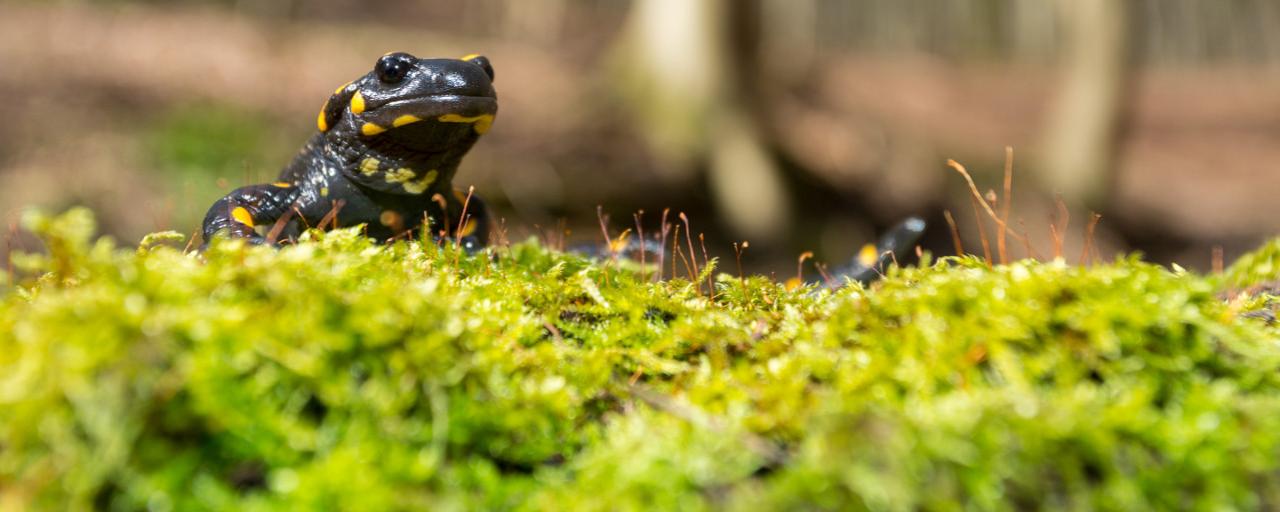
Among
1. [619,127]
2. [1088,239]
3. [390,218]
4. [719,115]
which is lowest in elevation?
[619,127]

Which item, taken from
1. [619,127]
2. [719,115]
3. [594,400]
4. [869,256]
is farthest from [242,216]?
[619,127]

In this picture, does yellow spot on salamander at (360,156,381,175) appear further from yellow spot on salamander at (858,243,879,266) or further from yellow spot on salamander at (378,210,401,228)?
yellow spot on salamander at (858,243,879,266)

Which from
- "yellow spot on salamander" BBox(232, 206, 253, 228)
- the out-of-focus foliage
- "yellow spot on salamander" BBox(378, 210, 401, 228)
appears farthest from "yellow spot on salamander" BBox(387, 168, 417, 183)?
the out-of-focus foliage

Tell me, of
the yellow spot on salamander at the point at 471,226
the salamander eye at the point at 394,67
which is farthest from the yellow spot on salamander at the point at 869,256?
the salamander eye at the point at 394,67

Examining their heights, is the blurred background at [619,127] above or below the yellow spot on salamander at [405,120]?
below

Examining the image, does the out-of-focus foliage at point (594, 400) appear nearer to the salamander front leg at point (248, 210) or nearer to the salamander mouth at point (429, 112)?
the salamander front leg at point (248, 210)

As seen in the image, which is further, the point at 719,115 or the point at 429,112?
the point at 719,115

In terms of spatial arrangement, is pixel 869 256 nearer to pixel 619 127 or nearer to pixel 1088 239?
pixel 1088 239
